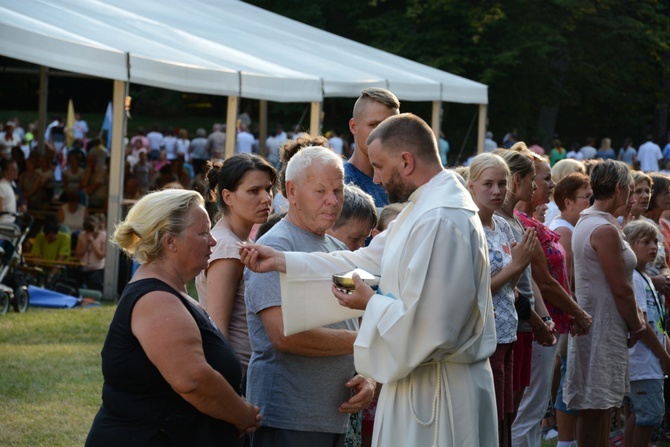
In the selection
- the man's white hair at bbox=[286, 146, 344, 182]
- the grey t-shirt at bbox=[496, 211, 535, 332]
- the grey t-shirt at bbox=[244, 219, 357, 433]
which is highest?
the man's white hair at bbox=[286, 146, 344, 182]

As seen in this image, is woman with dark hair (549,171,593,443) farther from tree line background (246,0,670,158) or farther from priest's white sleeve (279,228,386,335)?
tree line background (246,0,670,158)

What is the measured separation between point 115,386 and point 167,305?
1.16ft

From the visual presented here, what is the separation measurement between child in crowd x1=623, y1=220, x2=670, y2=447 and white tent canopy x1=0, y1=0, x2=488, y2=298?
670 cm

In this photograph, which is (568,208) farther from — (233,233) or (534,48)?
(534,48)

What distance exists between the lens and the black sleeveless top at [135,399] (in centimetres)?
379

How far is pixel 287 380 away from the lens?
14.3ft

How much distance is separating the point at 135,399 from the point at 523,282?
9.82 feet

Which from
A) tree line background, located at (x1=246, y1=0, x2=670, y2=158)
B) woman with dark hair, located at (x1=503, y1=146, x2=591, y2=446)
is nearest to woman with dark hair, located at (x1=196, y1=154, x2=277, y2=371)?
woman with dark hair, located at (x1=503, y1=146, x2=591, y2=446)

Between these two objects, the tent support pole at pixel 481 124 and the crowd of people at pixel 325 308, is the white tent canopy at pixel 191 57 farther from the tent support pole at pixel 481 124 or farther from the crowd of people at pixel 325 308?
the crowd of people at pixel 325 308

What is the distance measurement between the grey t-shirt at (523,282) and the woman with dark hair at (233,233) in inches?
67.2

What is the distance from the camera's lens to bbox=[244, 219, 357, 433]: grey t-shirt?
432 cm

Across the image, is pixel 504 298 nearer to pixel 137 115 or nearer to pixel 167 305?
pixel 167 305

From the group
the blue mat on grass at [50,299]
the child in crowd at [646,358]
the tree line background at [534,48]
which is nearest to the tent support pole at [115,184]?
the blue mat on grass at [50,299]

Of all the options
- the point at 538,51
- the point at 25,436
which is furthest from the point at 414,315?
the point at 538,51
